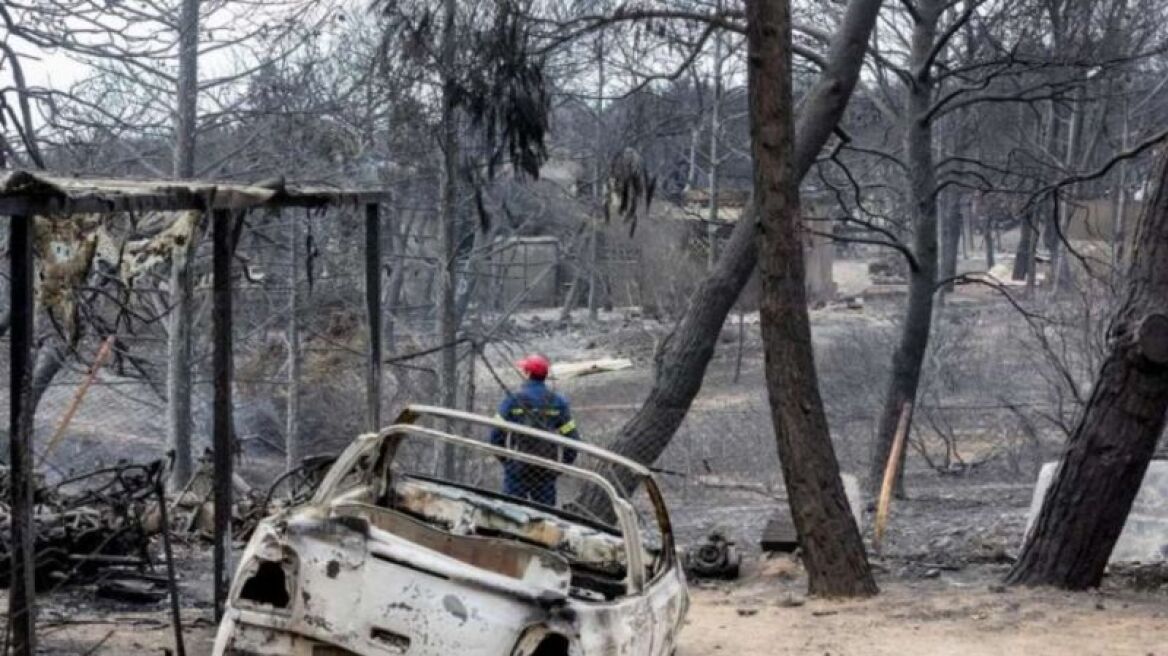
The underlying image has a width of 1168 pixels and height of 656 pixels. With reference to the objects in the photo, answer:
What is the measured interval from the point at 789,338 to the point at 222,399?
4142 mm

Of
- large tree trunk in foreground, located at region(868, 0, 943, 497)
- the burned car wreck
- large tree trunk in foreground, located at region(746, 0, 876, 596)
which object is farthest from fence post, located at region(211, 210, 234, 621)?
large tree trunk in foreground, located at region(868, 0, 943, 497)

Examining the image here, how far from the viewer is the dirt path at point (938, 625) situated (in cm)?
951

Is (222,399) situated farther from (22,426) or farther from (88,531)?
(22,426)

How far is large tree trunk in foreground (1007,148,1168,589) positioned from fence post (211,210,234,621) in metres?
5.79

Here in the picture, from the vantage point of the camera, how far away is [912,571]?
13.2 metres

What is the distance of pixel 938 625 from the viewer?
402 inches

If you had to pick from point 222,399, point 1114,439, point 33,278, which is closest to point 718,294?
point 1114,439

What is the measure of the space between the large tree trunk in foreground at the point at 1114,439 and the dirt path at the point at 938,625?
12.3 inches

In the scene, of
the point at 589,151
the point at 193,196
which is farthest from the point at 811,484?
the point at 589,151

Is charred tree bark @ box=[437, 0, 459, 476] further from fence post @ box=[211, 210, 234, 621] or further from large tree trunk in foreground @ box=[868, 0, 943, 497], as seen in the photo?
fence post @ box=[211, 210, 234, 621]

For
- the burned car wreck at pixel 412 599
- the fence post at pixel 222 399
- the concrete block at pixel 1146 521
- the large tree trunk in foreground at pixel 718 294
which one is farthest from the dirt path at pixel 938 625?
the large tree trunk in foreground at pixel 718 294

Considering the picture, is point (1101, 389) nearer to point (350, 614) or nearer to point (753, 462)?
point (350, 614)

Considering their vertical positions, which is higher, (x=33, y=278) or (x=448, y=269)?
(x=33, y=278)

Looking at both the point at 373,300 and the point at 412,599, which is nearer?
the point at 412,599
